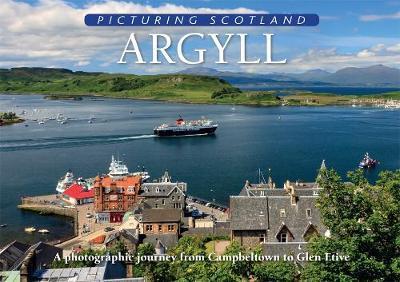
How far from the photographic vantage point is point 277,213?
48406 millimetres

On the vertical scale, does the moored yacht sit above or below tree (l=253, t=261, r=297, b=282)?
below

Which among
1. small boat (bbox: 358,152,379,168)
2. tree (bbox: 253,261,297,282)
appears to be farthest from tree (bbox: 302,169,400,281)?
small boat (bbox: 358,152,379,168)

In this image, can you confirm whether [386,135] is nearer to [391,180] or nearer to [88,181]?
[88,181]

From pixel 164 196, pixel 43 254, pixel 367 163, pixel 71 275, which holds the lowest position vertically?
pixel 367 163

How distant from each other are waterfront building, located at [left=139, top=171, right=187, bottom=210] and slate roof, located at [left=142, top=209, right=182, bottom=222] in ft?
29.2

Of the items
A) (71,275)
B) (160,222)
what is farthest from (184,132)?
(71,275)

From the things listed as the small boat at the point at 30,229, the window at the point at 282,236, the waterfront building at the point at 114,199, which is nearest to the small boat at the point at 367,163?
the waterfront building at the point at 114,199

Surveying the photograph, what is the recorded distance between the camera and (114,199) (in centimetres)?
7281

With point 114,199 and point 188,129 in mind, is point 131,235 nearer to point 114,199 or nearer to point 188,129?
point 114,199

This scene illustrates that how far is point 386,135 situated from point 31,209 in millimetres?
107756

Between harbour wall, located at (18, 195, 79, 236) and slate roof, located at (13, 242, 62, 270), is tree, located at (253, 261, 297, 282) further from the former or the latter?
harbour wall, located at (18, 195, 79, 236)

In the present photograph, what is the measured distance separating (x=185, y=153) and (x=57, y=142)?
119 feet

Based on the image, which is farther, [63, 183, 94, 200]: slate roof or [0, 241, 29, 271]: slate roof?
[63, 183, 94, 200]: slate roof

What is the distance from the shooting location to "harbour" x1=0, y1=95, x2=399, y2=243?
87.3 m
